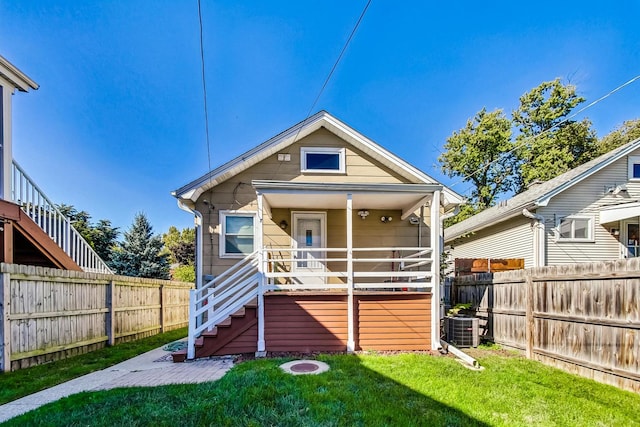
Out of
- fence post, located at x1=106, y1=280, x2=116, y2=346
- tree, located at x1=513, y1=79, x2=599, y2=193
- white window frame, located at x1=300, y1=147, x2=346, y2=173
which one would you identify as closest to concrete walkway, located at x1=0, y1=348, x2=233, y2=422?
Answer: fence post, located at x1=106, y1=280, x2=116, y2=346

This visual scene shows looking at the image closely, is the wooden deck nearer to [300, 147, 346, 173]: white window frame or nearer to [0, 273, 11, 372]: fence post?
[0, 273, 11, 372]: fence post

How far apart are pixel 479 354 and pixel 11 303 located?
28.0ft

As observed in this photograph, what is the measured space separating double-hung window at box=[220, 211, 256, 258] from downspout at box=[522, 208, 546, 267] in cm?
979

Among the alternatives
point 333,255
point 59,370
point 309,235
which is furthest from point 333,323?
point 59,370

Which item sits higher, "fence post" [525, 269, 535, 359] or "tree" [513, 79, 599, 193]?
"tree" [513, 79, 599, 193]

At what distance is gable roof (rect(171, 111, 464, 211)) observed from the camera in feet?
27.1

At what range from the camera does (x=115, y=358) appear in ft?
21.3

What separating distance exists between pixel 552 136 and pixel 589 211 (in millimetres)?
13340

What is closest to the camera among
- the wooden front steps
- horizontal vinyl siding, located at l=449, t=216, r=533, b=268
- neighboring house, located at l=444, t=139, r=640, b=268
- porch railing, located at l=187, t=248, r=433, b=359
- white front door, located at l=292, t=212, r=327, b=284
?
the wooden front steps

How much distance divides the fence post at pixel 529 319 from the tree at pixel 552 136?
746 inches

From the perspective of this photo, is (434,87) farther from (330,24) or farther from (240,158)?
(240,158)

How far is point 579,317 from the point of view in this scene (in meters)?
5.11

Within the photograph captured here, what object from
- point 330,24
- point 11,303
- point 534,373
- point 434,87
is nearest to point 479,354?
point 534,373

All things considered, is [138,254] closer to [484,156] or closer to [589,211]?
[589,211]
